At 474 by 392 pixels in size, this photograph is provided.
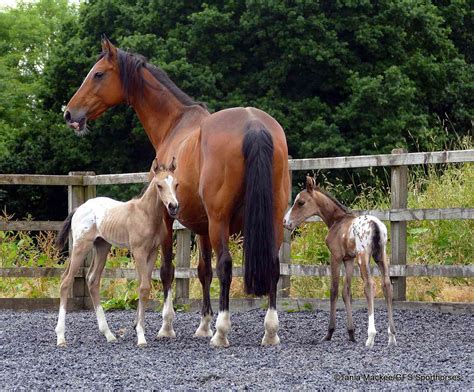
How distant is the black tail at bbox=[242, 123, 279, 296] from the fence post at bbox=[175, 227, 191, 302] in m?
3.64

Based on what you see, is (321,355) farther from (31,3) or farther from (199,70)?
(31,3)

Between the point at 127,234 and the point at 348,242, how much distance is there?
1.95 metres

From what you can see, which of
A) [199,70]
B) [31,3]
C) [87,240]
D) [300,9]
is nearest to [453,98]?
[300,9]

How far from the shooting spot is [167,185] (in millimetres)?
6898

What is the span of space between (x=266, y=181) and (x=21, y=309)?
5.20 metres

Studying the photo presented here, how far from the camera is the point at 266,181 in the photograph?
6832 mm

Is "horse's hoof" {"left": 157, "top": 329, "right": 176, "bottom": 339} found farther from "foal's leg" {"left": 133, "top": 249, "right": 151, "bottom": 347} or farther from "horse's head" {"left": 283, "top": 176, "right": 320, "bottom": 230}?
"horse's head" {"left": 283, "top": 176, "right": 320, "bottom": 230}

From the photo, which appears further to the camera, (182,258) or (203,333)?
(182,258)

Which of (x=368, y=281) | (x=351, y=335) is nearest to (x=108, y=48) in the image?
(x=368, y=281)

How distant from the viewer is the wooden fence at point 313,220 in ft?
28.1

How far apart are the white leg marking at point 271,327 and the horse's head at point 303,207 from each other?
997mm

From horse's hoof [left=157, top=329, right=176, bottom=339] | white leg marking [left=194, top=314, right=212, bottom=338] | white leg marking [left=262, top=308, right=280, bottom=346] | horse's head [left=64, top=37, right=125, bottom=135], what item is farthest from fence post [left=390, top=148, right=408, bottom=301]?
horse's head [left=64, top=37, right=125, bottom=135]

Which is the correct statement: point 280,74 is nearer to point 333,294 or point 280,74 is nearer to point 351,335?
point 333,294

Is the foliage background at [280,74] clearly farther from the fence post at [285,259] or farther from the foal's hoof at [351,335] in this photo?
the foal's hoof at [351,335]
